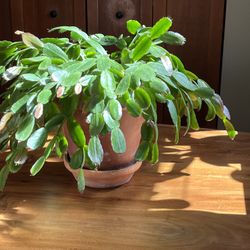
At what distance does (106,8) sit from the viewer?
93.4 inches

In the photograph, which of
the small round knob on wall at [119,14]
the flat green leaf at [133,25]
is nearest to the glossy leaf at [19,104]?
the flat green leaf at [133,25]

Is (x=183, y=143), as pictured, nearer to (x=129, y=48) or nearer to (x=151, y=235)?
(x=129, y=48)

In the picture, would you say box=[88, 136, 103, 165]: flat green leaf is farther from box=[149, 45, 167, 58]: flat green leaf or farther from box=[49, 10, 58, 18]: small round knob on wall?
box=[49, 10, 58, 18]: small round knob on wall

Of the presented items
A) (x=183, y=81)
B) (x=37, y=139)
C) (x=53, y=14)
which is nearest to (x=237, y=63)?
(x=53, y=14)

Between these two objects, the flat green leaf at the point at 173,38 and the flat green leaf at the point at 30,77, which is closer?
the flat green leaf at the point at 30,77

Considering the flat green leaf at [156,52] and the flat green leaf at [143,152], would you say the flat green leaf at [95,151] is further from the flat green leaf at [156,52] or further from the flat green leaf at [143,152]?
the flat green leaf at [156,52]

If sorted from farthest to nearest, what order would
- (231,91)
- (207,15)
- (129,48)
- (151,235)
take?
(231,91) → (207,15) → (129,48) → (151,235)

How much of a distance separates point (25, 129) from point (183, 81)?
349mm

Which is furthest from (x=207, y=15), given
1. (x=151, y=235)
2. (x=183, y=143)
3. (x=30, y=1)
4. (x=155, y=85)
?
(x=151, y=235)

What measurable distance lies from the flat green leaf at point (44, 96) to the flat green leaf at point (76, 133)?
73mm

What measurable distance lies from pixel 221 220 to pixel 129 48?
17.3 inches

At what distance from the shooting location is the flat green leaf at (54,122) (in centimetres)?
96

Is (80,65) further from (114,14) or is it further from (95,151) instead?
(114,14)

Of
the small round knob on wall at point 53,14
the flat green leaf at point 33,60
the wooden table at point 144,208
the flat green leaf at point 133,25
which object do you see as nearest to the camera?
the wooden table at point 144,208
